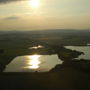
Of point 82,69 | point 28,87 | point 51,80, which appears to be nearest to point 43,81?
point 51,80

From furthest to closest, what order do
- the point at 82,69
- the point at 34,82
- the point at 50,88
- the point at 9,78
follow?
the point at 82,69 < the point at 9,78 < the point at 34,82 < the point at 50,88

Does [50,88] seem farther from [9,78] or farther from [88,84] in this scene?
[9,78]

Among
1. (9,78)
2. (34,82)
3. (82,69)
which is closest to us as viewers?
(34,82)

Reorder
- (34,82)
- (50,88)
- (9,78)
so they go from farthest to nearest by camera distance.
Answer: (9,78)
(34,82)
(50,88)

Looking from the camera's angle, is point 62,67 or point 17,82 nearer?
point 17,82

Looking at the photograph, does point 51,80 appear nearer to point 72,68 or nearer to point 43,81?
point 43,81

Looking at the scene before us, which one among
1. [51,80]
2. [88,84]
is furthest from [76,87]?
[51,80]

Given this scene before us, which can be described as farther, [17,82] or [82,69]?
[82,69]

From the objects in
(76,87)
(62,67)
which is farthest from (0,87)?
(62,67)

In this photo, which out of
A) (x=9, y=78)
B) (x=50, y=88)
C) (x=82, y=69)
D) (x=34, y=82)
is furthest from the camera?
(x=82, y=69)
